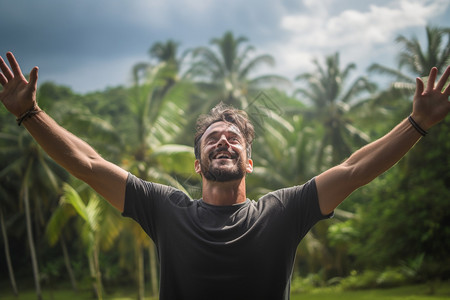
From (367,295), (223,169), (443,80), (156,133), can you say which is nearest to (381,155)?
(443,80)

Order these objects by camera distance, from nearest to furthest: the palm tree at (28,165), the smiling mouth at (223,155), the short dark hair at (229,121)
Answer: the smiling mouth at (223,155), the short dark hair at (229,121), the palm tree at (28,165)

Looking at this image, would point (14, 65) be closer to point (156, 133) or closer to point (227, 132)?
point (227, 132)

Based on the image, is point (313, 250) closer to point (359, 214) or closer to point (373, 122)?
point (359, 214)

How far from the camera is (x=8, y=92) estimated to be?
6.74ft

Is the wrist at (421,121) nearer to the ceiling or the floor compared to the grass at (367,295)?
nearer to the ceiling

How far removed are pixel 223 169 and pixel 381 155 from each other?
0.71 meters

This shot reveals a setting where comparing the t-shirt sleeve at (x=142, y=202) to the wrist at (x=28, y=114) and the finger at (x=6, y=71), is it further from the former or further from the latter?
the finger at (x=6, y=71)

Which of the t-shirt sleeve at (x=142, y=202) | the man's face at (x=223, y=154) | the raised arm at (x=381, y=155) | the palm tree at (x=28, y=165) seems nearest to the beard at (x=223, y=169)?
the man's face at (x=223, y=154)

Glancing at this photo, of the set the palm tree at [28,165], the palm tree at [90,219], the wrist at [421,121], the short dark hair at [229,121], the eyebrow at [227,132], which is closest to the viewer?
the wrist at [421,121]

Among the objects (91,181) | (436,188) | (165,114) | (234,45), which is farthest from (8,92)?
(234,45)

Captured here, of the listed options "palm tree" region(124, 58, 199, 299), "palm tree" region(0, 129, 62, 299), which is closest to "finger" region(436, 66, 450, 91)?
"palm tree" region(124, 58, 199, 299)

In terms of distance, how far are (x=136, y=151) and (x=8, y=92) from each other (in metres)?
14.8

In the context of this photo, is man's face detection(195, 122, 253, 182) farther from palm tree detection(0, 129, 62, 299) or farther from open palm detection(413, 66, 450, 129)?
palm tree detection(0, 129, 62, 299)

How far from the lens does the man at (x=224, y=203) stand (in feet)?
6.11
